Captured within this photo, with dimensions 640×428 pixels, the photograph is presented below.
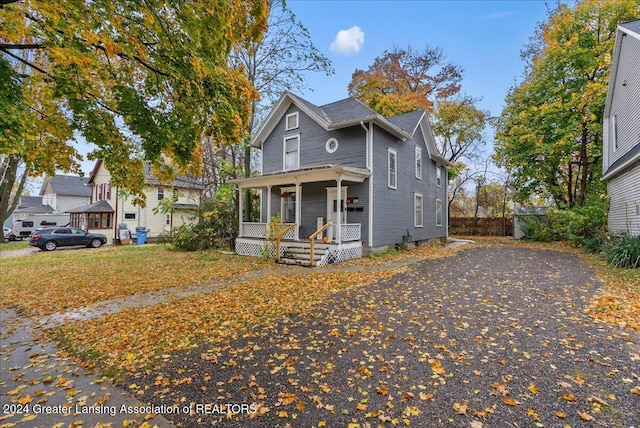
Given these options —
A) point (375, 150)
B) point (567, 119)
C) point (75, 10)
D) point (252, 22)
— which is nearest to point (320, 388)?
point (75, 10)

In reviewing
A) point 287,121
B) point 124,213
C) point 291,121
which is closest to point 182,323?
point 291,121

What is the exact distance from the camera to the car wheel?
18.5 m

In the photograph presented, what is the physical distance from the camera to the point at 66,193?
35.4 meters

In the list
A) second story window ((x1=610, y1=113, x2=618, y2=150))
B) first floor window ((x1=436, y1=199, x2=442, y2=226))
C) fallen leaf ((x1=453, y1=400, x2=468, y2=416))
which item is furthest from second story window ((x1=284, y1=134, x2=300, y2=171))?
second story window ((x1=610, y1=113, x2=618, y2=150))

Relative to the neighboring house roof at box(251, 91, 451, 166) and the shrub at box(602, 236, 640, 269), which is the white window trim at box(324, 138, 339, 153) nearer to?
the neighboring house roof at box(251, 91, 451, 166)

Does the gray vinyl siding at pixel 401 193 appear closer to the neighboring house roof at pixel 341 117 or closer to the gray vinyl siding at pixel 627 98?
the neighboring house roof at pixel 341 117

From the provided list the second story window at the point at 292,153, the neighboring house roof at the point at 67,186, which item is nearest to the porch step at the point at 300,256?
the second story window at the point at 292,153

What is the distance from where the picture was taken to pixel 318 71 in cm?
1616

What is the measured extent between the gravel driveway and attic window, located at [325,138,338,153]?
9.23 meters

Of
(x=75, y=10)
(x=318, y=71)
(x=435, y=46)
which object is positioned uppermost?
(x=435, y=46)

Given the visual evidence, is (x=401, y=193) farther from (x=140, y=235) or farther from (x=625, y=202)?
(x=140, y=235)

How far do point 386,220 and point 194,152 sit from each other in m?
9.86

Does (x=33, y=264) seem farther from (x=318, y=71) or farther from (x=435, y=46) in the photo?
(x=435, y=46)

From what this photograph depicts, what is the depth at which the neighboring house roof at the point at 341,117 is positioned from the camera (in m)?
12.8
